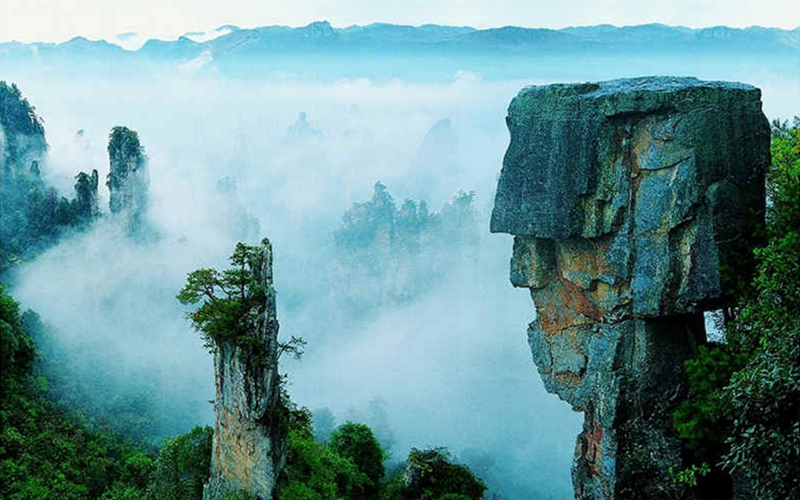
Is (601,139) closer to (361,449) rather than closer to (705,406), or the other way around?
(705,406)

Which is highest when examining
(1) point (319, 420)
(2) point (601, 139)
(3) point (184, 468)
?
(1) point (319, 420)

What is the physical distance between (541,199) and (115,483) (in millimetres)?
25017

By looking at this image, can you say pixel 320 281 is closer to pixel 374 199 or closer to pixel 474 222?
pixel 374 199

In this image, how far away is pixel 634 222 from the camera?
20.6 meters

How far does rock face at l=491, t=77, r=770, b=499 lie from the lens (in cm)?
1955

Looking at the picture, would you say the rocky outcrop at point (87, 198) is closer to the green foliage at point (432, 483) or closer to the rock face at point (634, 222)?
the green foliage at point (432, 483)

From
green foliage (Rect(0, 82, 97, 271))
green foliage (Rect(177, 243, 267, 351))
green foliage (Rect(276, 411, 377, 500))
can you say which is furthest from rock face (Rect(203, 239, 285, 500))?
green foliage (Rect(0, 82, 97, 271))

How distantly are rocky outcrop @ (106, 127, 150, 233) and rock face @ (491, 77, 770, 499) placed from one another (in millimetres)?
60086

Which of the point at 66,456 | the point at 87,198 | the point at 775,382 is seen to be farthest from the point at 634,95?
the point at 87,198

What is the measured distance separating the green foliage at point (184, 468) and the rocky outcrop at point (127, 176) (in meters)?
51.9

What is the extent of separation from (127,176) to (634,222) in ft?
214

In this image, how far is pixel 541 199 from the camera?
2148cm

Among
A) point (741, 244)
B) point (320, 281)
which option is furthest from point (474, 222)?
point (741, 244)

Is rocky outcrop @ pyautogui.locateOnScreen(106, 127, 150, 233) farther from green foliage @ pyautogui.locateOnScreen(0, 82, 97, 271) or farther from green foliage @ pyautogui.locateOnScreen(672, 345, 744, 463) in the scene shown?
green foliage @ pyautogui.locateOnScreen(672, 345, 744, 463)
